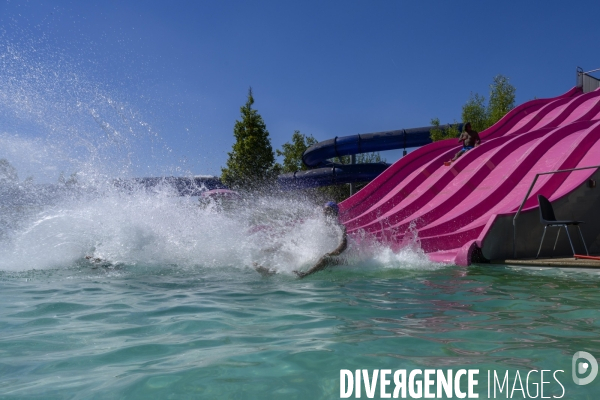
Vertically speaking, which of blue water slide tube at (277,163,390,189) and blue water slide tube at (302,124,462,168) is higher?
blue water slide tube at (302,124,462,168)

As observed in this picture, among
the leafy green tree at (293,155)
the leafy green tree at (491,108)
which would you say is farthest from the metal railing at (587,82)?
the leafy green tree at (293,155)

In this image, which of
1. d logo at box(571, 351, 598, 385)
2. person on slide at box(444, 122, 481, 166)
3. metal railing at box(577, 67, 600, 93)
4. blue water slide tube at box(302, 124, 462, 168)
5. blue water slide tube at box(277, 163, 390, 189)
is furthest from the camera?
blue water slide tube at box(302, 124, 462, 168)

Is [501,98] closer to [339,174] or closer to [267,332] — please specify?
[339,174]

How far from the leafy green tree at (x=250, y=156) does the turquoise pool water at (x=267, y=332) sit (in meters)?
18.6

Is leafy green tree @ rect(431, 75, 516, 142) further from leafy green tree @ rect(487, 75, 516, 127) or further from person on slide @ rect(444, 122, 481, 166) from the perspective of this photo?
person on slide @ rect(444, 122, 481, 166)

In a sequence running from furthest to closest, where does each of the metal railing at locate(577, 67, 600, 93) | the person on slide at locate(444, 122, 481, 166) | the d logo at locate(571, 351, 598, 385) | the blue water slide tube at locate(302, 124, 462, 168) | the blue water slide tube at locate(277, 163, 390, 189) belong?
the blue water slide tube at locate(302, 124, 462, 168) < the blue water slide tube at locate(277, 163, 390, 189) < the metal railing at locate(577, 67, 600, 93) < the person on slide at locate(444, 122, 481, 166) < the d logo at locate(571, 351, 598, 385)

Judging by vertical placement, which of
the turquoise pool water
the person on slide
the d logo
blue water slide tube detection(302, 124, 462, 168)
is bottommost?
the d logo

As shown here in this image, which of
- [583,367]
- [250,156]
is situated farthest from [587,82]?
[583,367]

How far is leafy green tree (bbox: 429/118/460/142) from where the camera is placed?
2272 cm

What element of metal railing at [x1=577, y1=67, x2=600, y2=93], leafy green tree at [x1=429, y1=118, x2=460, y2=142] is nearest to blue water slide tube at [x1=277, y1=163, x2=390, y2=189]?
leafy green tree at [x1=429, y1=118, x2=460, y2=142]

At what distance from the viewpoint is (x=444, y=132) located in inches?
931

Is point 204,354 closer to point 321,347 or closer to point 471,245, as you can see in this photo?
point 321,347

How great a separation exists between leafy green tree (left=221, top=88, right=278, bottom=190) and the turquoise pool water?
61.0 feet

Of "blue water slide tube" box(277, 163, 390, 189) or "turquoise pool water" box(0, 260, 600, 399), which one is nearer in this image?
"turquoise pool water" box(0, 260, 600, 399)
